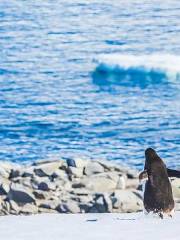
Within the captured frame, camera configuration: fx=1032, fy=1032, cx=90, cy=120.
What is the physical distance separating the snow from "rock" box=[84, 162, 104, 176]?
12.3 feet

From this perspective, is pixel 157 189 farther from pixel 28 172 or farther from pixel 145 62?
pixel 145 62

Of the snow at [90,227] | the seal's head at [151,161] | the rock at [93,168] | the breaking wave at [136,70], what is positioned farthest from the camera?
the breaking wave at [136,70]

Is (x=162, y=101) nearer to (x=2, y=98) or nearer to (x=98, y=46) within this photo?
(x=2, y=98)

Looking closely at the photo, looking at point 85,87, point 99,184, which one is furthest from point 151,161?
point 85,87

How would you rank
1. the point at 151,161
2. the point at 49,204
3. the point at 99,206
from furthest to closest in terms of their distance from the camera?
the point at 49,204, the point at 99,206, the point at 151,161

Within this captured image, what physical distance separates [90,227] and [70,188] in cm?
399

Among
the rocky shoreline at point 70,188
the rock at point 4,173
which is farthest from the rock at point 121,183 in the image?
the rock at point 4,173

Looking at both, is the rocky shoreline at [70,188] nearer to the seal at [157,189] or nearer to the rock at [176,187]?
the rock at [176,187]

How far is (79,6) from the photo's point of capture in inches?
1144

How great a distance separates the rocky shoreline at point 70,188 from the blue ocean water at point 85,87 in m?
1.63

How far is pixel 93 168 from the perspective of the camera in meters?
9.89

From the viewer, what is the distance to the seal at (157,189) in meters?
5.87

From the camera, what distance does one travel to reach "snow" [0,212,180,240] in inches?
192

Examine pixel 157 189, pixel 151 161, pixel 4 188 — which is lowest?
pixel 4 188
